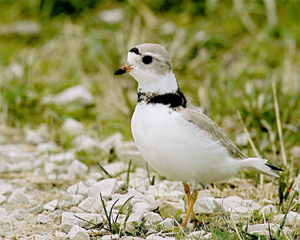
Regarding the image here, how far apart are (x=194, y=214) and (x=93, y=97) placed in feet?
9.76

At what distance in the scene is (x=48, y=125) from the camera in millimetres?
5547

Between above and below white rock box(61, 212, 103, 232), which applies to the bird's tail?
above

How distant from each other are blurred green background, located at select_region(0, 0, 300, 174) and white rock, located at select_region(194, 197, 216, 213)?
112 centimetres

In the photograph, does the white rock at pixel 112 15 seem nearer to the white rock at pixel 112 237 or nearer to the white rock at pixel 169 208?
the white rock at pixel 169 208

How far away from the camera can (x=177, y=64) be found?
662 cm

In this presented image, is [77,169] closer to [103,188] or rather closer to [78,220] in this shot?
[103,188]

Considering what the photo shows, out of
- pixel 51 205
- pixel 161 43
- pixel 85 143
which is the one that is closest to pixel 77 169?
pixel 85 143

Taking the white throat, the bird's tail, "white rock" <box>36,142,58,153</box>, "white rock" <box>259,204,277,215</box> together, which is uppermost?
the white throat

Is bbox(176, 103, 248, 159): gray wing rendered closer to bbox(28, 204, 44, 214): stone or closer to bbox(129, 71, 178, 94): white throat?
bbox(129, 71, 178, 94): white throat

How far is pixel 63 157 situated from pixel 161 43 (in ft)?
8.59

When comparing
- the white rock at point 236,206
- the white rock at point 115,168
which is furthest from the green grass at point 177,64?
the white rock at point 236,206

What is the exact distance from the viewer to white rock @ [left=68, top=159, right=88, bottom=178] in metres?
4.61

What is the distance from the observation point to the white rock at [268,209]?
3.54 metres

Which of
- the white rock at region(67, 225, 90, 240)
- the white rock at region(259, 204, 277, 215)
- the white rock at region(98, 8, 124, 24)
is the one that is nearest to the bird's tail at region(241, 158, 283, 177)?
the white rock at region(259, 204, 277, 215)
